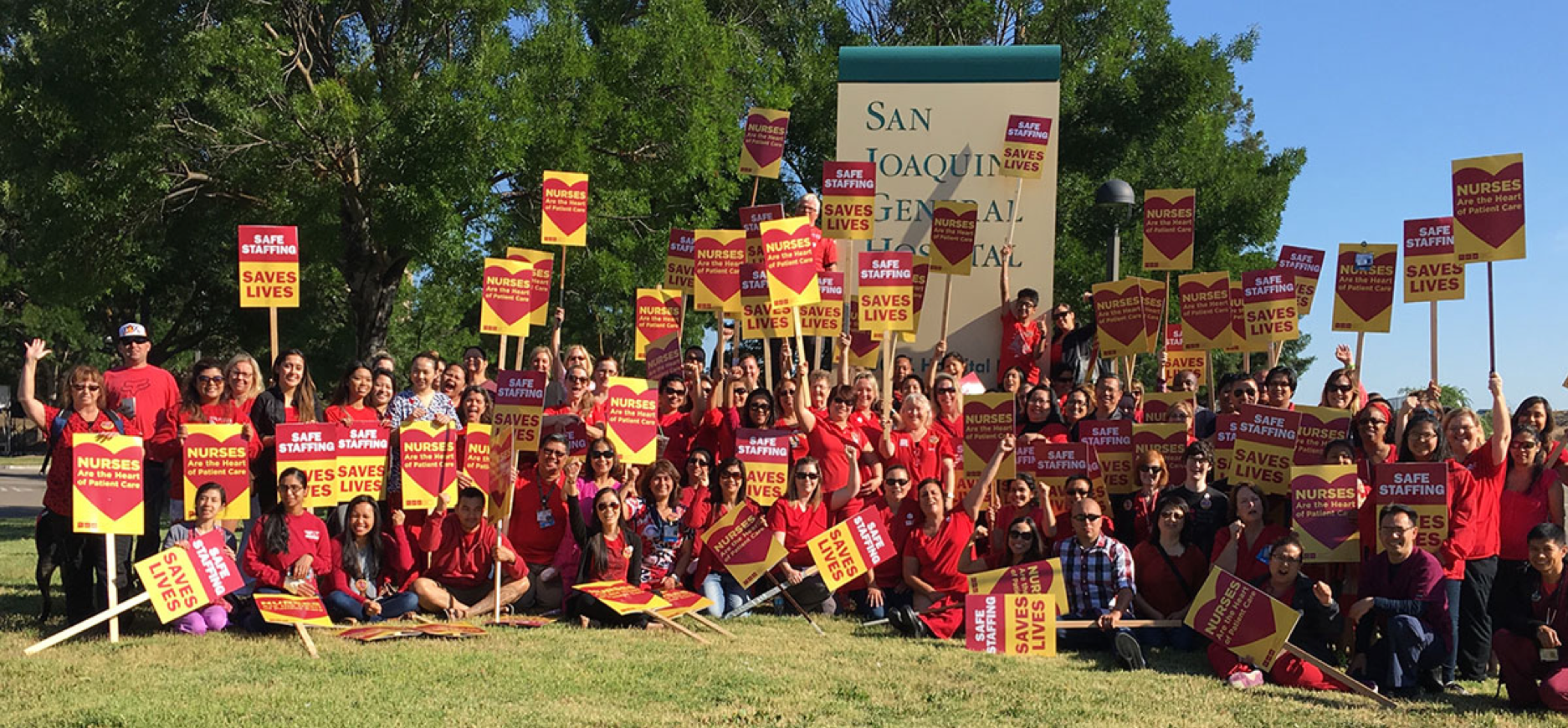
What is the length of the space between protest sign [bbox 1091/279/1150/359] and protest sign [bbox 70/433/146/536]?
741 cm

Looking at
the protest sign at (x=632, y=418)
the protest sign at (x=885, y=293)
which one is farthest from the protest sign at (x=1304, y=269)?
the protest sign at (x=632, y=418)

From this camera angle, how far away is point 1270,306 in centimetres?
1198

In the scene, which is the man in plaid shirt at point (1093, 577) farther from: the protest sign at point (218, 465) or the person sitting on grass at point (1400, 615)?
the protest sign at point (218, 465)

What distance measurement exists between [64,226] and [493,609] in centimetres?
1152

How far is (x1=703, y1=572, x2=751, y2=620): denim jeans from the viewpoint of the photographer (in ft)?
33.8

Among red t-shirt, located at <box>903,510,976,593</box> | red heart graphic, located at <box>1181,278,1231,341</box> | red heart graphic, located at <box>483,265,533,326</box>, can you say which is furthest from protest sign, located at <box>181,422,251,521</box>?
red heart graphic, located at <box>1181,278,1231,341</box>

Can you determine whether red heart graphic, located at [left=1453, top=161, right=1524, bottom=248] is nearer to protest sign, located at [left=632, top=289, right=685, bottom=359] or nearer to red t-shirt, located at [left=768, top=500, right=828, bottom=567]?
red t-shirt, located at [left=768, top=500, right=828, bottom=567]

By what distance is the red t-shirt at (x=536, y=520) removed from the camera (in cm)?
1062

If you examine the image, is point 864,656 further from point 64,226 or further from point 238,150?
point 64,226

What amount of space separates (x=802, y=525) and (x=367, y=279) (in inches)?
448

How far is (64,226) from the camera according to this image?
18672mm

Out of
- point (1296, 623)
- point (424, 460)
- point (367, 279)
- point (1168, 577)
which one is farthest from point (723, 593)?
point (367, 279)

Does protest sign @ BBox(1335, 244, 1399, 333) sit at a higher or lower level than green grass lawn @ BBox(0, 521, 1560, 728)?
higher

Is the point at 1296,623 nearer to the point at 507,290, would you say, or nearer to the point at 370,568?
the point at 370,568
